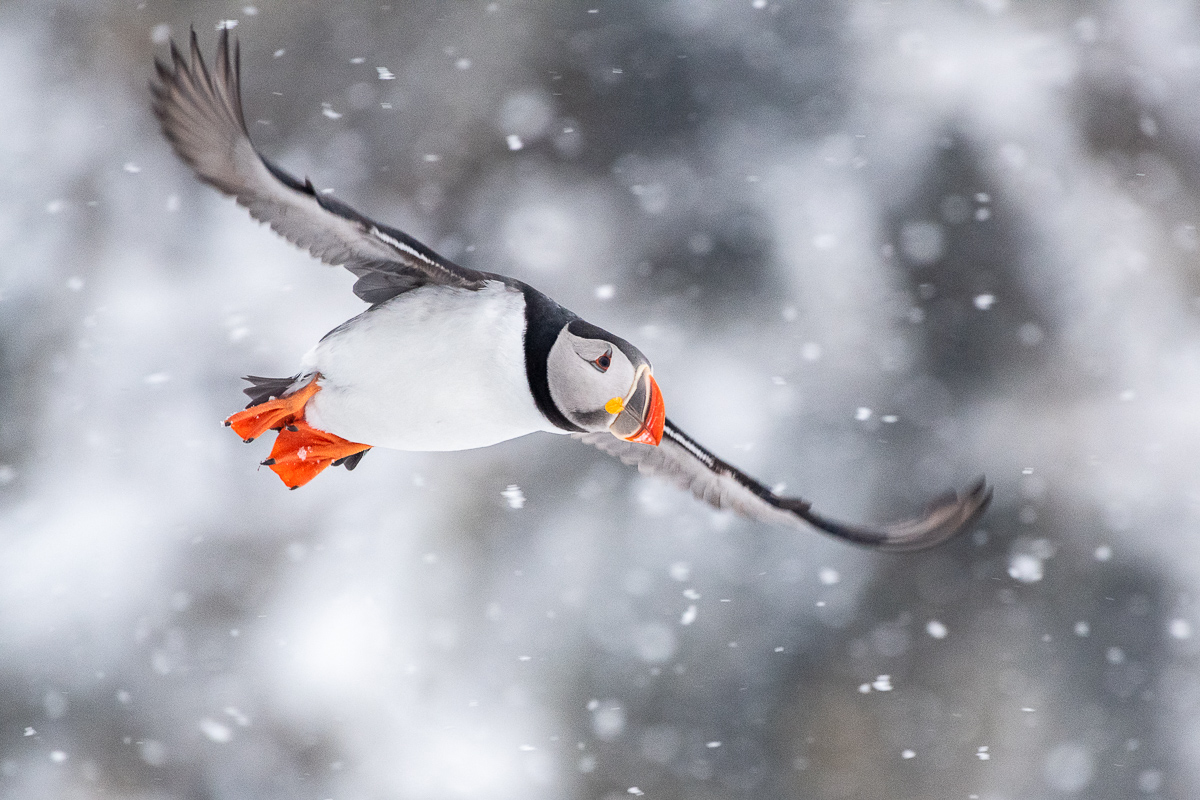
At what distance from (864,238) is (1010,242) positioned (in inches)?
21.3

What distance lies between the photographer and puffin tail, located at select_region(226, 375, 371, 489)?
215 centimetres

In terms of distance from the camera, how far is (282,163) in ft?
11.9

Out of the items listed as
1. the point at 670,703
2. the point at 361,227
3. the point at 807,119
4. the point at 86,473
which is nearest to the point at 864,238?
the point at 807,119

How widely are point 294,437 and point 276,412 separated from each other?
0.11 meters

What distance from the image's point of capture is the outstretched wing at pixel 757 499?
2.02 m

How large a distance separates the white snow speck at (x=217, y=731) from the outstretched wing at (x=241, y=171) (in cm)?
247

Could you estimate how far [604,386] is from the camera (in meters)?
1.86

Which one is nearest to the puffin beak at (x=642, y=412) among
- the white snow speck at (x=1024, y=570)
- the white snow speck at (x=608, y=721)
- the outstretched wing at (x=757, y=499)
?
the outstretched wing at (x=757, y=499)

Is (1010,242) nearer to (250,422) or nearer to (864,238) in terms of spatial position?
(864,238)

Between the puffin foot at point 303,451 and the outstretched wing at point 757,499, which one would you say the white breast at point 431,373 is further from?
the outstretched wing at point 757,499

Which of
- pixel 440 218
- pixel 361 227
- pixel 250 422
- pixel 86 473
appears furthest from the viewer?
pixel 86 473

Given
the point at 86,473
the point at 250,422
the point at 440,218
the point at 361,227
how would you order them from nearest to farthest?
1. the point at 361,227
2. the point at 250,422
3. the point at 440,218
4. the point at 86,473

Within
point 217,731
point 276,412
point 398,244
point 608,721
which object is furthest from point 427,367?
point 217,731

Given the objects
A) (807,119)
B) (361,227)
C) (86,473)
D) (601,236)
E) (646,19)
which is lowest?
(86,473)
